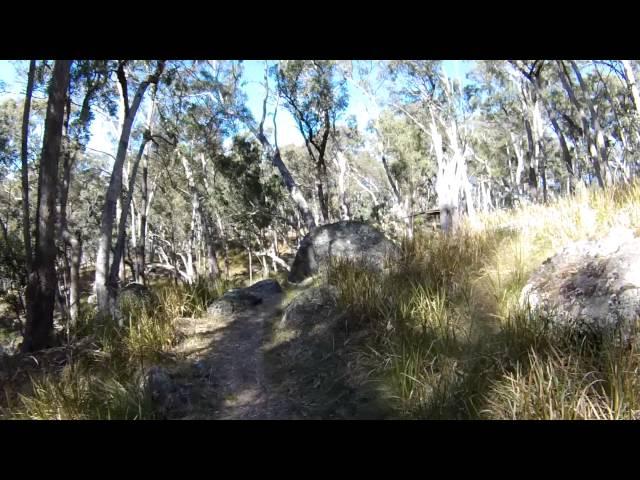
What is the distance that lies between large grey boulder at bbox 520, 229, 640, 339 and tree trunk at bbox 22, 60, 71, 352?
6437 mm

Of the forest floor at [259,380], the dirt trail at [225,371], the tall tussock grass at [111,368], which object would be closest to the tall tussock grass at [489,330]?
the forest floor at [259,380]

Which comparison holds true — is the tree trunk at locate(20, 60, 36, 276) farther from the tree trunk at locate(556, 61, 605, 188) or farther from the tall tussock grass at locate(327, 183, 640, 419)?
the tree trunk at locate(556, 61, 605, 188)

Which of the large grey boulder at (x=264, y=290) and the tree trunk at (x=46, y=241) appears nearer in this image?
the tree trunk at (x=46, y=241)

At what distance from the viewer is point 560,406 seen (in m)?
2.34

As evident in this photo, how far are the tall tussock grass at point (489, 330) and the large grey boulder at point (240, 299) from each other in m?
1.97

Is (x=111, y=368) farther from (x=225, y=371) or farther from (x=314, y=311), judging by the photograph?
(x=314, y=311)

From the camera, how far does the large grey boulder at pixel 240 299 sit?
6840 mm

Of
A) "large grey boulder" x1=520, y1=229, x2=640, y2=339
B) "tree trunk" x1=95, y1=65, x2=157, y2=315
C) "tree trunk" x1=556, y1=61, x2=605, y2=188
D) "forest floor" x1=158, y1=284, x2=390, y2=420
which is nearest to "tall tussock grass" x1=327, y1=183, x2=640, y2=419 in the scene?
"large grey boulder" x1=520, y1=229, x2=640, y2=339

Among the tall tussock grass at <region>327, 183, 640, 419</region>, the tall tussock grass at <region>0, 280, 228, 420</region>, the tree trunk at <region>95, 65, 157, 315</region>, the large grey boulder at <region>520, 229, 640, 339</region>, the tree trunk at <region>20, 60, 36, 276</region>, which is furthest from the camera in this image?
the tree trunk at <region>95, 65, 157, 315</region>

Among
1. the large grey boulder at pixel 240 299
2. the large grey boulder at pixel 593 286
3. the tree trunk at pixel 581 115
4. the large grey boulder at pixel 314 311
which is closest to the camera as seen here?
the large grey boulder at pixel 593 286

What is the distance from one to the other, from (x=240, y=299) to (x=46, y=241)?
3.15 m

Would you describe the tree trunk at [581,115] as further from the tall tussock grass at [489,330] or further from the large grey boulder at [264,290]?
the large grey boulder at [264,290]

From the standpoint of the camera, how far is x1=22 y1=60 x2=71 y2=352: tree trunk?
231 inches
